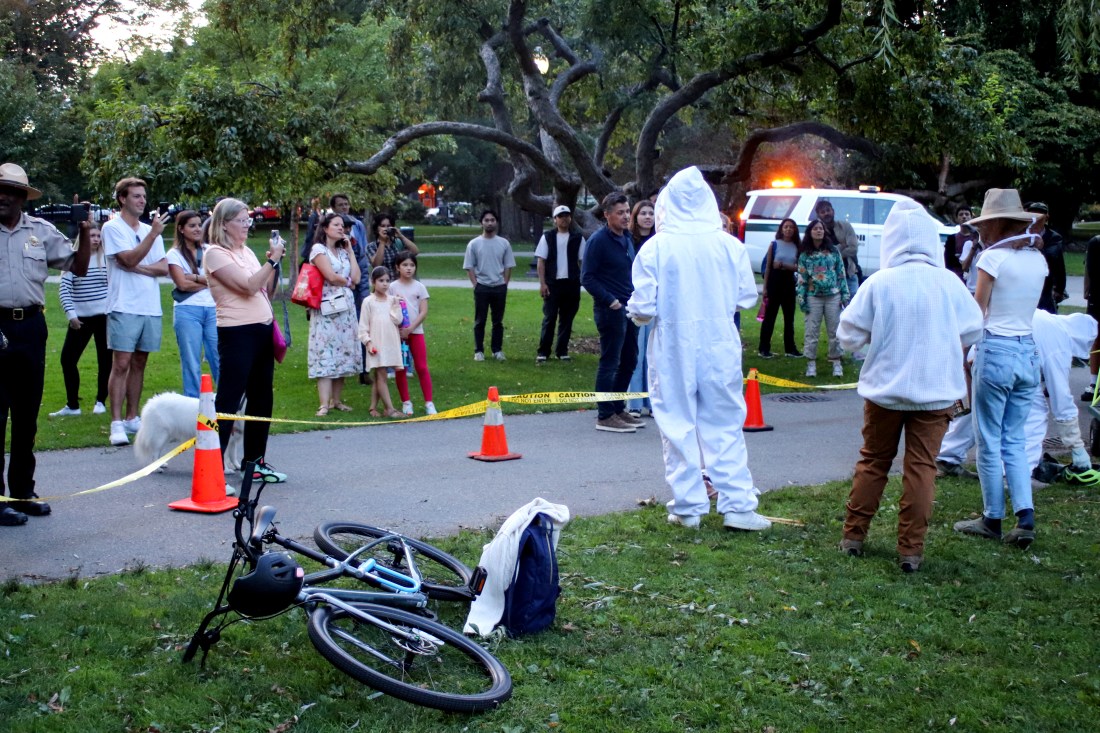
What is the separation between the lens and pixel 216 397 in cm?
794

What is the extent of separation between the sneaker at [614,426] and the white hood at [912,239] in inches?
175

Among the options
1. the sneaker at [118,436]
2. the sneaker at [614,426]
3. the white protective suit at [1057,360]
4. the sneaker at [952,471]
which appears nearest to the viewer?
the white protective suit at [1057,360]

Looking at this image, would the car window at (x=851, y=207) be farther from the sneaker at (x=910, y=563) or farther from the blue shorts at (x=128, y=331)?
the sneaker at (x=910, y=563)

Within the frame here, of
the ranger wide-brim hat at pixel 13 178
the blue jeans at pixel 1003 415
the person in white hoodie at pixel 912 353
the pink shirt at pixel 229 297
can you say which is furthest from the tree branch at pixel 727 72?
the ranger wide-brim hat at pixel 13 178

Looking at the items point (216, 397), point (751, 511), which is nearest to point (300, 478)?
point (216, 397)

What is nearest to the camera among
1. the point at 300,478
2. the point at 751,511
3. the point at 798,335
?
the point at 751,511

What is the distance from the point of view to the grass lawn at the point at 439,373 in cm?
1046

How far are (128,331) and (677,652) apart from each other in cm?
620

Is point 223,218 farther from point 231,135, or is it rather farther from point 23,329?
point 231,135

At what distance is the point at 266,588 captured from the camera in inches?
167

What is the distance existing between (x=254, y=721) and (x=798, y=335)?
49.6 ft

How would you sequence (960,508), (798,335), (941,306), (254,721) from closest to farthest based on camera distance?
1. (254,721)
2. (941,306)
3. (960,508)
4. (798,335)

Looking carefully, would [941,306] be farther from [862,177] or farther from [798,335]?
[862,177]

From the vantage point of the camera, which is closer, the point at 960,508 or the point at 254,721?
the point at 254,721
